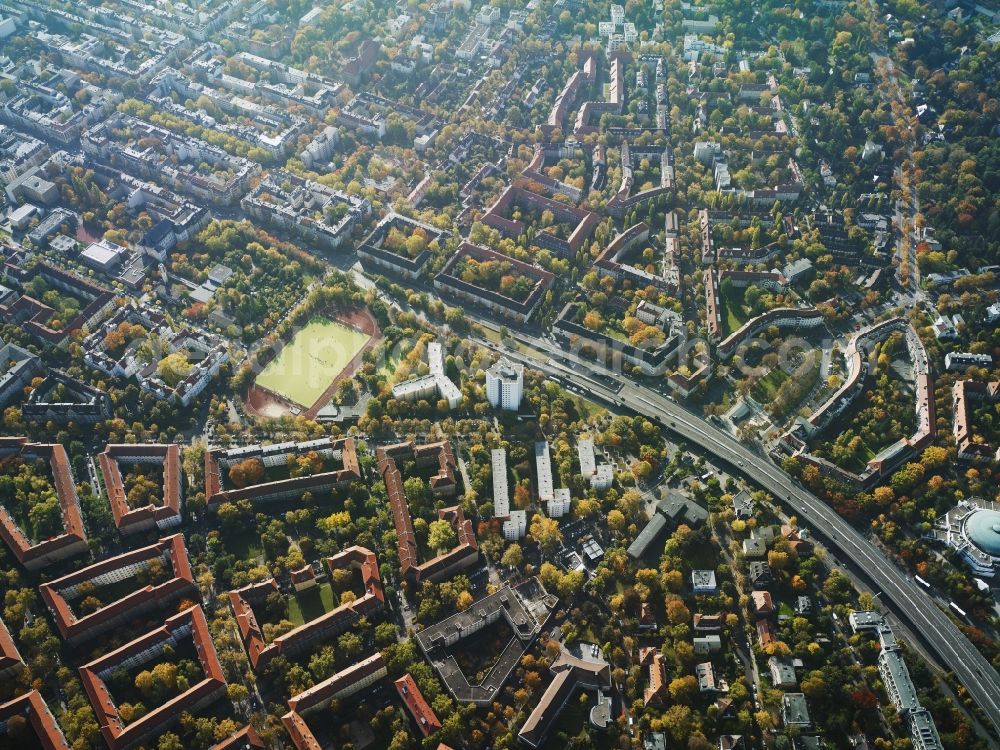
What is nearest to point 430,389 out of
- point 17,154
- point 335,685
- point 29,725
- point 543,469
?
point 543,469

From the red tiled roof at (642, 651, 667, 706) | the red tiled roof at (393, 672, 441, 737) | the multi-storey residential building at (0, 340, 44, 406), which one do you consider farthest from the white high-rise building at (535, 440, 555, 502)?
the multi-storey residential building at (0, 340, 44, 406)

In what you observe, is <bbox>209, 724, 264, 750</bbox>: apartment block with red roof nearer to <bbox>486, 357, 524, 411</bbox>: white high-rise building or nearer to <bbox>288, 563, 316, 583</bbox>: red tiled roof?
<bbox>288, 563, 316, 583</bbox>: red tiled roof

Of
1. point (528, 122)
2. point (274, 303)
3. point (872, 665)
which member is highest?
point (528, 122)

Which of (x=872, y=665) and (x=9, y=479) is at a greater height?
(x=9, y=479)

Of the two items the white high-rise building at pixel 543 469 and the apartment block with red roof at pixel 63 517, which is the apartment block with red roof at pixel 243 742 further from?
the white high-rise building at pixel 543 469

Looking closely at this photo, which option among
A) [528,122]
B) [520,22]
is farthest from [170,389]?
[520,22]

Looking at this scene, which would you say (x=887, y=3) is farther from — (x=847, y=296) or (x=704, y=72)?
(x=847, y=296)

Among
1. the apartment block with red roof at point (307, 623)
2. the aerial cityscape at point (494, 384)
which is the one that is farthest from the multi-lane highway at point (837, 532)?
the apartment block with red roof at point (307, 623)

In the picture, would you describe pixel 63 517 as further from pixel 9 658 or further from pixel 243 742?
pixel 243 742
